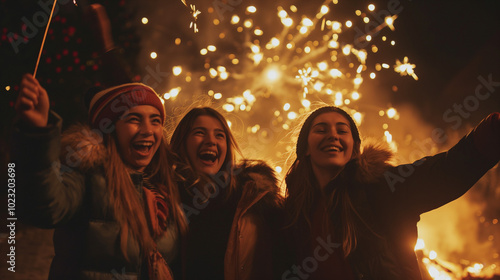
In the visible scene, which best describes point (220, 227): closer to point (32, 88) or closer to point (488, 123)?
point (32, 88)

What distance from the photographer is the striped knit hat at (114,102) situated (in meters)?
2.59

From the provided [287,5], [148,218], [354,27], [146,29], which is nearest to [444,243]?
[354,27]

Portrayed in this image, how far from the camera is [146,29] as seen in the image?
10641 millimetres

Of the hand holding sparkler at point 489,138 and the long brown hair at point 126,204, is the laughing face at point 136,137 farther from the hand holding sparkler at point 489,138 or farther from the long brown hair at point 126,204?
the hand holding sparkler at point 489,138

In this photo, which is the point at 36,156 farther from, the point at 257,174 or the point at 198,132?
the point at 257,174

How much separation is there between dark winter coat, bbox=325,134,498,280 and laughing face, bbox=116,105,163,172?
1497 mm

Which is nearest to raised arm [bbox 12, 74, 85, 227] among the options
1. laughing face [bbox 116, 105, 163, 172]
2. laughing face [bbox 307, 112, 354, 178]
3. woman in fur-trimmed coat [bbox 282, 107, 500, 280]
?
laughing face [bbox 116, 105, 163, 172]

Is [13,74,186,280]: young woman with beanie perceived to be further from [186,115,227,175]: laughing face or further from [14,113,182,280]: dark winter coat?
[186,115,227,175]: laughing face

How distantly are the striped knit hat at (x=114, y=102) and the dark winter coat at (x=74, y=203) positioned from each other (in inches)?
6.0

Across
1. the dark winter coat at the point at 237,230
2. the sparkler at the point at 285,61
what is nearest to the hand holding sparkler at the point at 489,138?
the dark winter coat at the point at 237,230

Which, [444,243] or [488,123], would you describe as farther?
[444,243]

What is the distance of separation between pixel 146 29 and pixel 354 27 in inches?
231

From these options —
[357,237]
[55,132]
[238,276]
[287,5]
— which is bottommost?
[238,276]

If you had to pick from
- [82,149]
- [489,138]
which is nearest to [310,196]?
[489,138]
